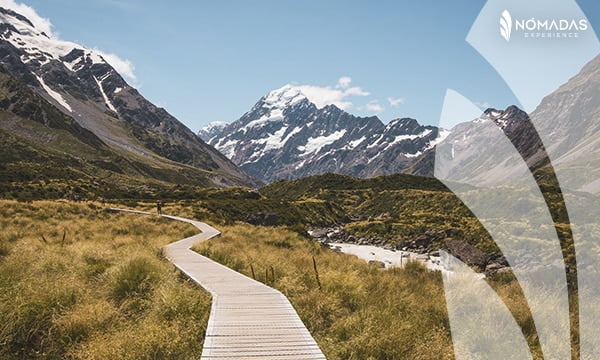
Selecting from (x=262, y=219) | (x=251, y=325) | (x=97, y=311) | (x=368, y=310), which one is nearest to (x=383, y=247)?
(x=262, y=219)

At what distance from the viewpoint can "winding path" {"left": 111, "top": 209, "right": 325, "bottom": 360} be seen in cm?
638

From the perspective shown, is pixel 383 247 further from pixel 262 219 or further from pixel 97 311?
pixel 97 311

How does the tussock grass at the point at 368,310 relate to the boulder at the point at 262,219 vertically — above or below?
above

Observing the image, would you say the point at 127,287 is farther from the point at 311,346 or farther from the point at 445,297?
the point at 445,297

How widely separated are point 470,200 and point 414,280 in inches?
4158

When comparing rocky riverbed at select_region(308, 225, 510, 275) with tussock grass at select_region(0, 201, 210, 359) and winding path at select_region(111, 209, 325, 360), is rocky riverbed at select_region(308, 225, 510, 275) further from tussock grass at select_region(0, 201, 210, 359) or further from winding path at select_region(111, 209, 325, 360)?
tussock grass at select_region(0, 201, 210, 359)

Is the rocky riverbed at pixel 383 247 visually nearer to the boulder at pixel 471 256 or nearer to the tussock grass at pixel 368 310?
the boulder at pixel 471 256

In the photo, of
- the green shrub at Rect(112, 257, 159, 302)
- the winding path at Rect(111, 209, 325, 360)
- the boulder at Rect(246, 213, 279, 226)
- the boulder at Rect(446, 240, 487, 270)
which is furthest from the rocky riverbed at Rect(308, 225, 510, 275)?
the green shrub at Rect(112, 257, 159, 302)

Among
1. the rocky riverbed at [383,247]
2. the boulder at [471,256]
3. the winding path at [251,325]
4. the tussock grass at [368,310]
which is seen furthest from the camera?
the rocky riverbed at [383,247]

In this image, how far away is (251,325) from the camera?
300 inches

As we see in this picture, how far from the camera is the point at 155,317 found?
8.38 meters

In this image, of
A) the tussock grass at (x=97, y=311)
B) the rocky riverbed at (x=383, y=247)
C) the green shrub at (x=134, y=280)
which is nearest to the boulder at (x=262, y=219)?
the rocky riverbed at (x=383, y=247)

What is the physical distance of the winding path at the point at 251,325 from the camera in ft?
20.9

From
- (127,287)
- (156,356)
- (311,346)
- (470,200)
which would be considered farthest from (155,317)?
(470,200)
